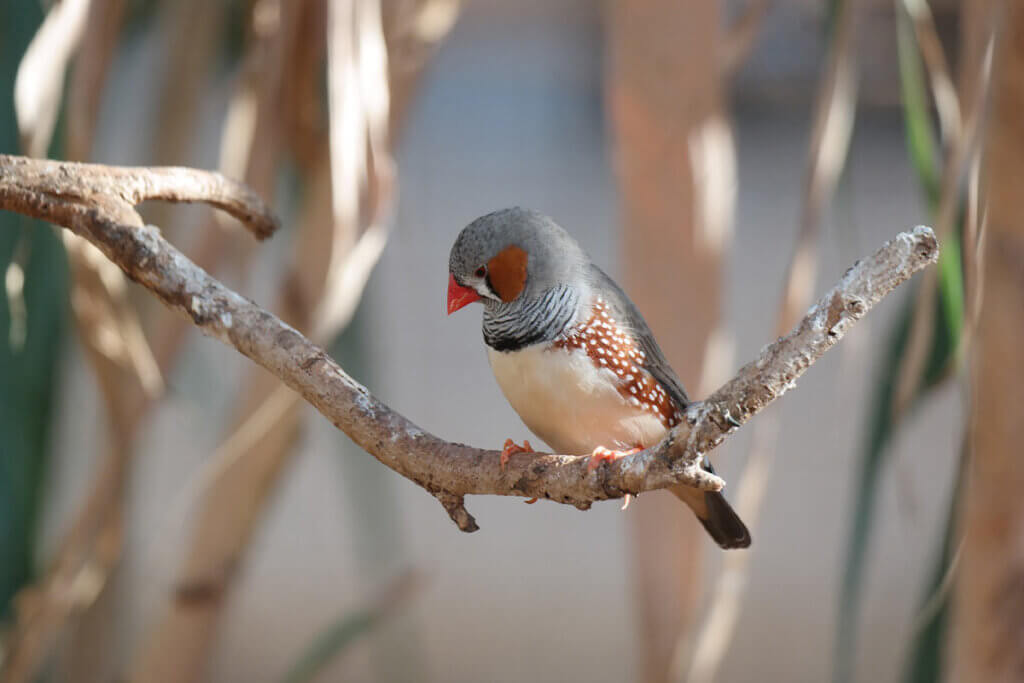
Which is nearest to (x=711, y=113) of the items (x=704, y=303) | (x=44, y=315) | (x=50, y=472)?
(x=704, y=303)

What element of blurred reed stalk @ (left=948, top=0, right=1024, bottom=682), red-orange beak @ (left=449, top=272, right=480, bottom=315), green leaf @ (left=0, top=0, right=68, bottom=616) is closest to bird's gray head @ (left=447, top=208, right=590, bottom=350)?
red-orange beak @ (left=449, top=272, right=480, bottom=315)

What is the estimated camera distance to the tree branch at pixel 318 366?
666 millimetres

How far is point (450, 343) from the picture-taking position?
10.4ft

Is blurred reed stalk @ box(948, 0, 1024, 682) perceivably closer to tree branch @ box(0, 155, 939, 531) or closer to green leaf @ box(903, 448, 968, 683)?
green leaf @ box(903, 448, 968, 683)

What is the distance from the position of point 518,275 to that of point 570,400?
5.0 inches

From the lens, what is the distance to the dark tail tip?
3.26 ft

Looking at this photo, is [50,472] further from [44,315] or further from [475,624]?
[475,624]

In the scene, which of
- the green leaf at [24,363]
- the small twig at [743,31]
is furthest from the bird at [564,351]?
the green leaf at [24,363]

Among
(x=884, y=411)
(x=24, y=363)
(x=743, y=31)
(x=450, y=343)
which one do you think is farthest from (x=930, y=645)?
(x=450, y=343)

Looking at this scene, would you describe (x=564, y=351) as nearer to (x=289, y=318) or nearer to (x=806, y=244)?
(x=806, y=244)

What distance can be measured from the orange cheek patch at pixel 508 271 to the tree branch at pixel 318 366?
0.19 meters

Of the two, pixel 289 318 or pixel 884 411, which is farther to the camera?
pixel 289 318

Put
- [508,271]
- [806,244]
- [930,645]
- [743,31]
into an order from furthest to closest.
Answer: [743,31], [930,645], [806,244], [508,271]

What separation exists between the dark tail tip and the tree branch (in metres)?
0.25
